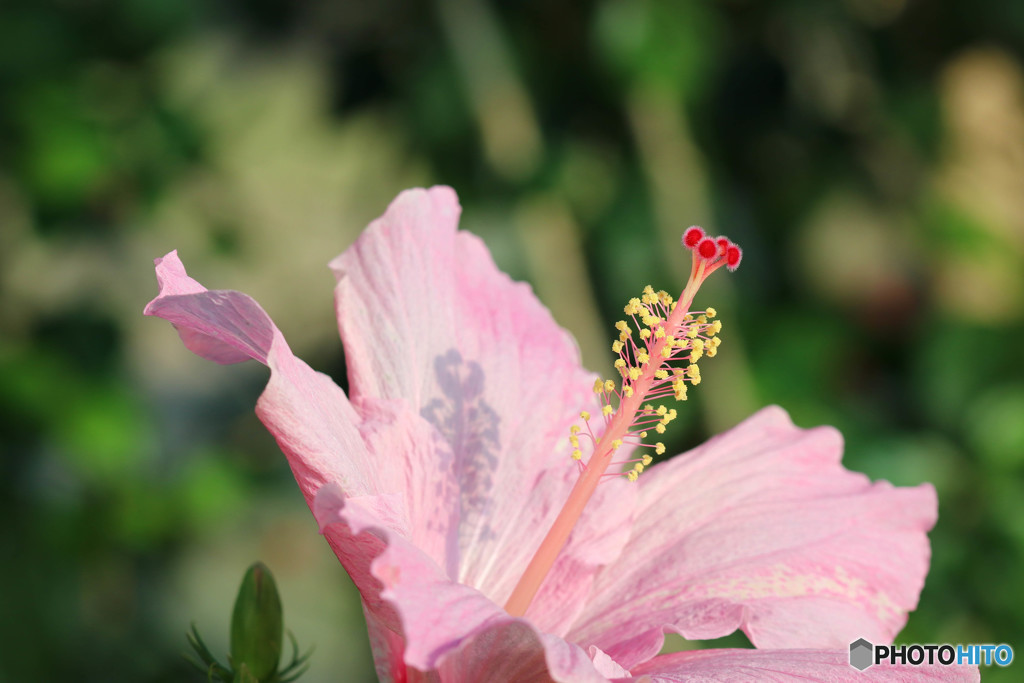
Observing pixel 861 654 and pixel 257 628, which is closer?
pixel 861 654

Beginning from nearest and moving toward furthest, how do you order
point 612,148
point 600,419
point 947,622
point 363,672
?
point 600,419 < point 947,622 < point 612,148 < point 363,672

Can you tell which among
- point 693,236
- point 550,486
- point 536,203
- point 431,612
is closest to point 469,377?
point 550,486

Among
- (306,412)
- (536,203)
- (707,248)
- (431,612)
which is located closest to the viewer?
(431,612)

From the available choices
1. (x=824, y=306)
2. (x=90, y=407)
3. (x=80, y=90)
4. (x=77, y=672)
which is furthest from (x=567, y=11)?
(x=77, y=672)

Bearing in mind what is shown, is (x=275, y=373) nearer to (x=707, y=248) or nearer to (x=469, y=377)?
(x=469, y=377)

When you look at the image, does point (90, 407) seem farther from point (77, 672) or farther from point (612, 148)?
point (612, 148)

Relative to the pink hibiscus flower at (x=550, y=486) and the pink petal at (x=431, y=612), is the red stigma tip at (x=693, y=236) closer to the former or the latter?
the pink hibiscus flower at (x=550, y=486)
